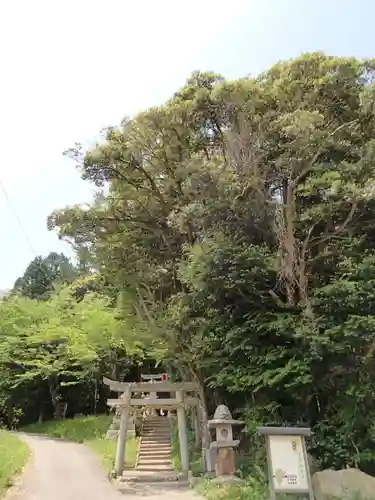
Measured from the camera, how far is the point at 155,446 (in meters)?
17.2

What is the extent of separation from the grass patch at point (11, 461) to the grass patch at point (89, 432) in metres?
2.54

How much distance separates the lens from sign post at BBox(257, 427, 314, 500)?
825 centimetres

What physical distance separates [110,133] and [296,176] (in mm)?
5842

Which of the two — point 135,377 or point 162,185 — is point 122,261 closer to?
point 162,185

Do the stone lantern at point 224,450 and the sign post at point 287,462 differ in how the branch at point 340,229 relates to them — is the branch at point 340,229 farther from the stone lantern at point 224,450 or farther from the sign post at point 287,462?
the sign post at point 287,462

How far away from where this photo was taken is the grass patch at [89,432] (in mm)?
17178

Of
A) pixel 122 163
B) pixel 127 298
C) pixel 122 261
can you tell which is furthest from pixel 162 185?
pixel 127 298

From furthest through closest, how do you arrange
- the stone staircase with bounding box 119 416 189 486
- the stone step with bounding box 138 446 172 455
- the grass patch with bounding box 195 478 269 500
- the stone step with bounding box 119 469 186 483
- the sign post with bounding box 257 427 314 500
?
1. the stone step with bounding box 138 446 172 455
2. the stone step with bounding box 119 469 186 483
3. the stone staircase with bounding box 119 416 189 486
4. the grass patch with bounding box 195 478 269 500
5. the sign post with bounding box 257 427 314 500

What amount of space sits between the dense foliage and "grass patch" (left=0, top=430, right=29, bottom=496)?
5303 mm

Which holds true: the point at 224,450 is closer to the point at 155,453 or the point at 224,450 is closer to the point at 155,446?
the point at 155,453

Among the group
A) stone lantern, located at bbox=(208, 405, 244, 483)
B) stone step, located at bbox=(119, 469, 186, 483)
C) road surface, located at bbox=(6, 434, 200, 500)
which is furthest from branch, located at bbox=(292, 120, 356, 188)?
stone step, located at bbox=(119, 469, 186, 483)

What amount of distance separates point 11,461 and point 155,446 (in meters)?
5.30

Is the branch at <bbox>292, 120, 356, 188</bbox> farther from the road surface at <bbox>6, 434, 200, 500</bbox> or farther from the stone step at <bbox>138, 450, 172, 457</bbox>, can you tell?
the stone step at <bbox>138, 450, 172, 457</bbox>

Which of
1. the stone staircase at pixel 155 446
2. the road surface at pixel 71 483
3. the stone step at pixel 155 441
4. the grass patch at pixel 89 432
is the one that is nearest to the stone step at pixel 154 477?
the road surface at pixel 71 483
